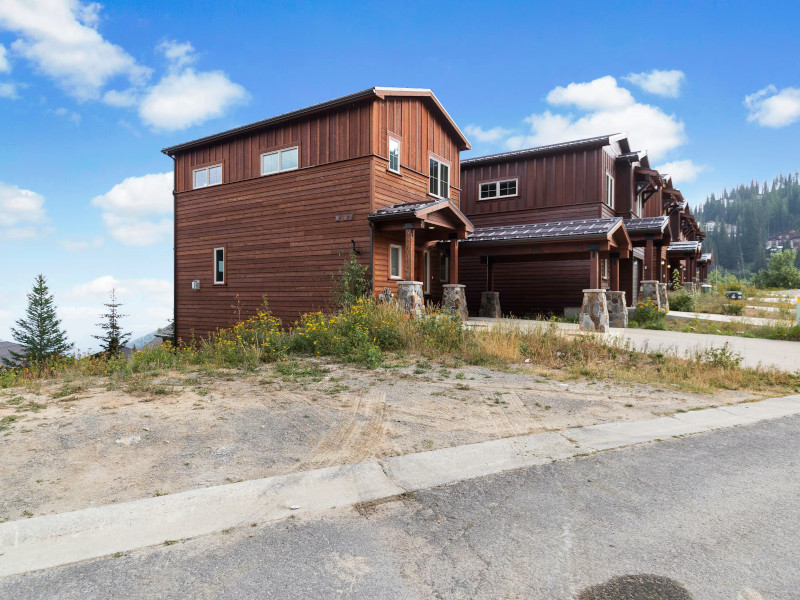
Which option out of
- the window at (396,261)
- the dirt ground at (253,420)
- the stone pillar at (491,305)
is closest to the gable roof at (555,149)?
the stone pillar at (491,305)

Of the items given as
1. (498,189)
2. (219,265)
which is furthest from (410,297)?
(498,189)

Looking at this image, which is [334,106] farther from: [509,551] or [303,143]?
[509,551]

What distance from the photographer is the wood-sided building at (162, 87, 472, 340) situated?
14992 mm

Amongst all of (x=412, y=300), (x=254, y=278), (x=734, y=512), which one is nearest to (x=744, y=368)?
(x=734, y=512)

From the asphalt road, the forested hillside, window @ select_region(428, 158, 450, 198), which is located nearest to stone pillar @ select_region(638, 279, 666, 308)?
window @ select_region(428, 158, 450, 198)

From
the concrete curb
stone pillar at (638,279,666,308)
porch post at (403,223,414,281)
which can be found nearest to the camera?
the concrete curb

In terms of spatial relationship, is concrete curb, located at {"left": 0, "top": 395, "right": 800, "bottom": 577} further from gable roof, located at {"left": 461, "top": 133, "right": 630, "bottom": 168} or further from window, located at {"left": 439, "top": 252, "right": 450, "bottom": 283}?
gable roof, located at {"left": 461, "top": 133, "right": 630, "bottom": 168}

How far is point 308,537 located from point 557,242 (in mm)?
14724

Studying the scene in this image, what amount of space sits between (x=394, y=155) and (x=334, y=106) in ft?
8.17

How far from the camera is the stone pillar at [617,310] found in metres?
16.2

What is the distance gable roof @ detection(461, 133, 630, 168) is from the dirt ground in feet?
50.8

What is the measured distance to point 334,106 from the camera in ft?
50.1

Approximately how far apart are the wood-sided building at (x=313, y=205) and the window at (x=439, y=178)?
0.14 feet

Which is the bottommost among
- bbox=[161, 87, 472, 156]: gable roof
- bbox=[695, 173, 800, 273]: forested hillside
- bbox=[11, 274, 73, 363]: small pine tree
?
bbox=[11, 274, 73, 363]: small pine tree
